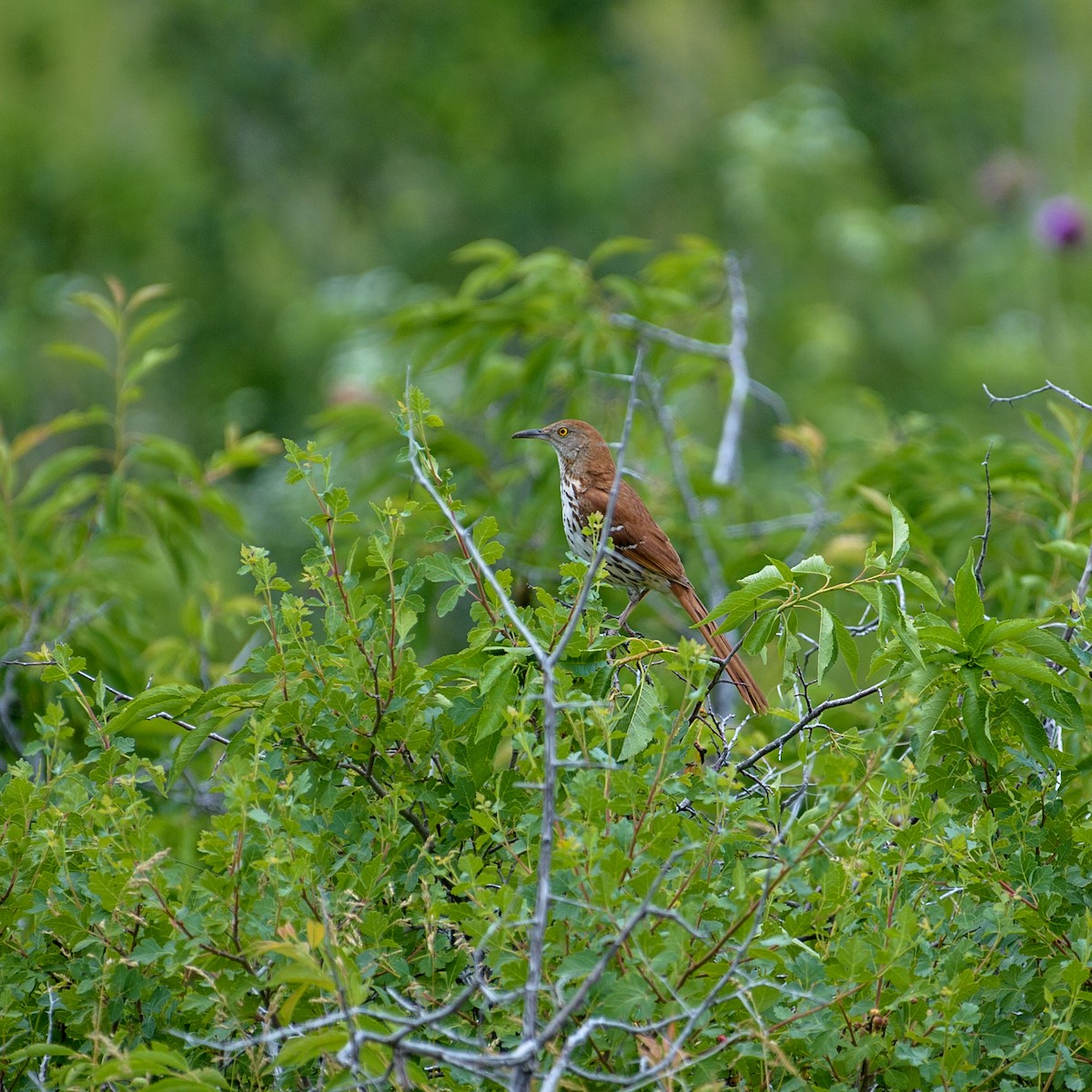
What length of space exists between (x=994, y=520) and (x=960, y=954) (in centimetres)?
225

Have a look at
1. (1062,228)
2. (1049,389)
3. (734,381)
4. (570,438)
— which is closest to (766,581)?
(1049,389)

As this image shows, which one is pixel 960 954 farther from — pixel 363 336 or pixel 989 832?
pixel 363 336

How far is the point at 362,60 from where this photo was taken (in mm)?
17688

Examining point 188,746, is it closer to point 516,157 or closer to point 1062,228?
point 1062,228

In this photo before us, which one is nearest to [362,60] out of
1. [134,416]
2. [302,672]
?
[134,416]

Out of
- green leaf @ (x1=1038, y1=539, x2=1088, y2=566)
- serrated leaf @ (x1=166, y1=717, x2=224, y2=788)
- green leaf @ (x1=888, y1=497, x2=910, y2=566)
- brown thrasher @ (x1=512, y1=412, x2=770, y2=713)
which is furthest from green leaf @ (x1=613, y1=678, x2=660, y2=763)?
brown thrasher @ (x1=512, y1=412, x2=770, y2=713)

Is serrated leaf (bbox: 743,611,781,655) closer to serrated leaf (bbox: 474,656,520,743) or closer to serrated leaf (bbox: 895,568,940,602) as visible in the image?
serrated leaf (bbox: 895,568,940,602)

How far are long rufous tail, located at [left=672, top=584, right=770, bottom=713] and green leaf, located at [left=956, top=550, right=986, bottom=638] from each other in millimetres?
375

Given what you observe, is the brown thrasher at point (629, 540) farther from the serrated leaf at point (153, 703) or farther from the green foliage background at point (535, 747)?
the serrated leaf at point (153, 703)

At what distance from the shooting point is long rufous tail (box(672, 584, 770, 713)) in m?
2.94

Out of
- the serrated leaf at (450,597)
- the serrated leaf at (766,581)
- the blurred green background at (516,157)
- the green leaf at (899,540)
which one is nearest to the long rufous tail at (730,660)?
the serrated leaf at (766,581)

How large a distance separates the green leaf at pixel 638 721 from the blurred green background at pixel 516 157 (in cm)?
A: 1124

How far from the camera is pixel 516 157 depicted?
673 inches

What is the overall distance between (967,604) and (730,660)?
0.52 meters
